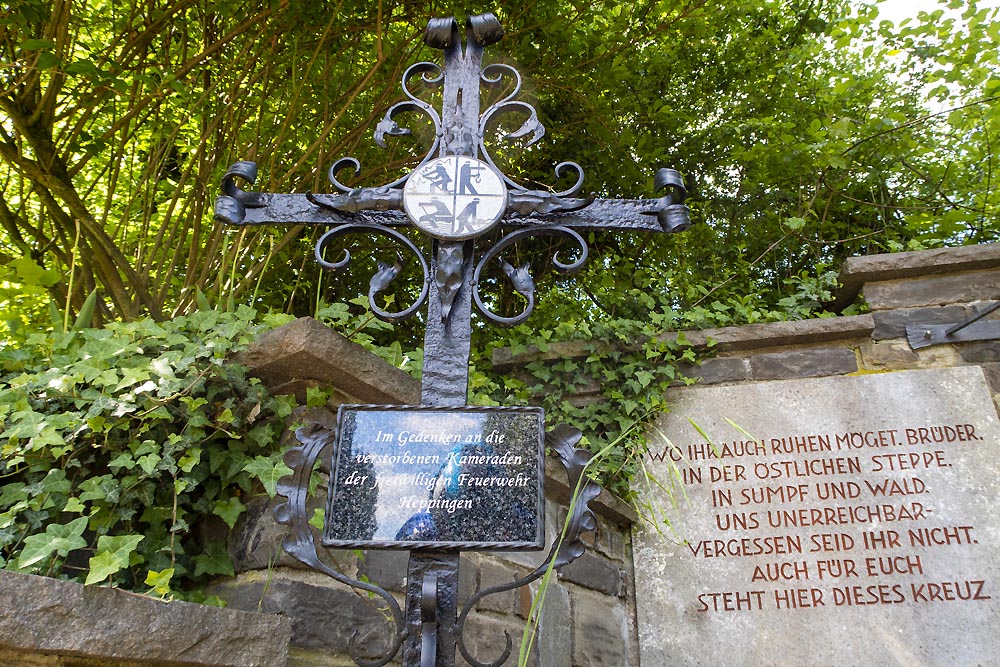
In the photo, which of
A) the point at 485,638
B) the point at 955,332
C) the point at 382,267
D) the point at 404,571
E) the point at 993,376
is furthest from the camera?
the point at 955,332

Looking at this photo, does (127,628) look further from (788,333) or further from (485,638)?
(788,333)

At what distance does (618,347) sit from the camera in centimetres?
355

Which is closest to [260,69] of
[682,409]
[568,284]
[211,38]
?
[211,38]

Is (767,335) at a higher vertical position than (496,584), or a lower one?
higher

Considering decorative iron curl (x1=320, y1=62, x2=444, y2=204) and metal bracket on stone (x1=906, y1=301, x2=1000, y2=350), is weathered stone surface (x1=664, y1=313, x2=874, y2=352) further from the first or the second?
decorative iron curl (x1=320, y1=62, x2=444, y2=204)

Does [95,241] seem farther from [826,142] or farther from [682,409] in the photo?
[826,142]

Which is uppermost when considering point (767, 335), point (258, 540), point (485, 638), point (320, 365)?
point (767, 335)

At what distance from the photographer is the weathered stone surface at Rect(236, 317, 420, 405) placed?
2018 mm

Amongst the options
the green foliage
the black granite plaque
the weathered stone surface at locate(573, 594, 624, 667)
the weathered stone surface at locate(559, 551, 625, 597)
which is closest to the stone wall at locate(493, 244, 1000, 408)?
the weathered stone surface at locate(559, 551, 625, 597)

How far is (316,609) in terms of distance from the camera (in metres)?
1.88

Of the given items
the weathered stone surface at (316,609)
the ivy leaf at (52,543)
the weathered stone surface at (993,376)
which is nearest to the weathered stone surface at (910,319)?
the weathered stone surface at (993,376)

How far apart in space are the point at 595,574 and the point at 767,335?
1396 mm

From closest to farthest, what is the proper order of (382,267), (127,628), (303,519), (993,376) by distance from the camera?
1. (127,628)
2. (303,519)
3. (382,267)
4. (993,376)

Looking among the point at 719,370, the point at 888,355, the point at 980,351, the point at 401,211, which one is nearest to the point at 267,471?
the point at 401,211
